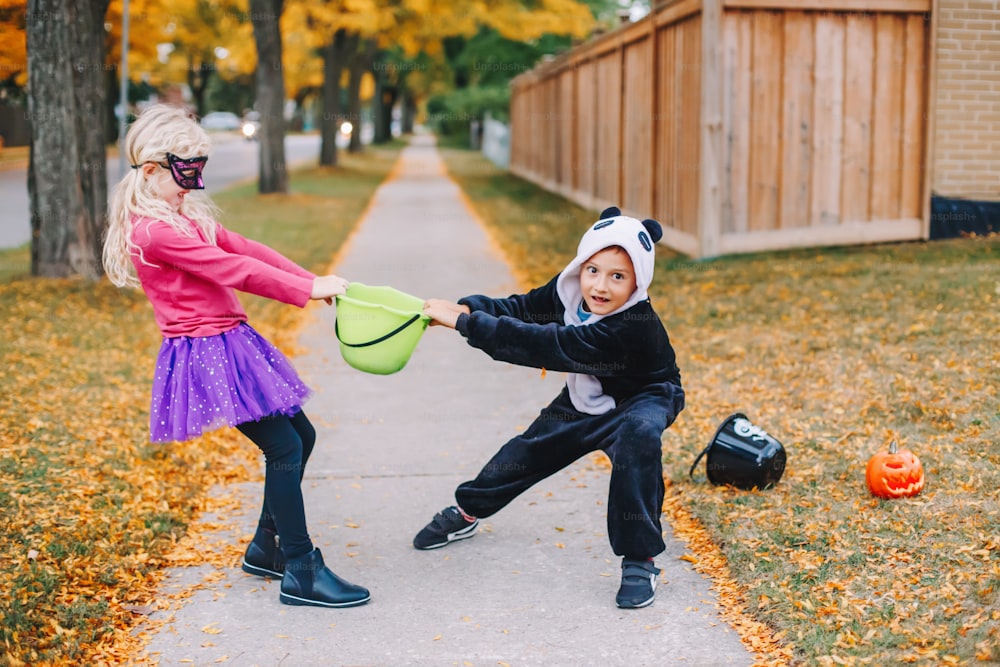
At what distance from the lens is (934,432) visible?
5.44 meters

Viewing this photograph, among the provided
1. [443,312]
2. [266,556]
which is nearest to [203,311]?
[443,312]

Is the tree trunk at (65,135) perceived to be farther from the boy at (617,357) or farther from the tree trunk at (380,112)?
the tree trunk at (380,112)

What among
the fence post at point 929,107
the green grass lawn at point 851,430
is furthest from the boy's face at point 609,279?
the fence post at point 929,107

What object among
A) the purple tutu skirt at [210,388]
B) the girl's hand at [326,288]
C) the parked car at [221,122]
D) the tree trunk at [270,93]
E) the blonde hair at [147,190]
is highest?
the parked car at [221,122]

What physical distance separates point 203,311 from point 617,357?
1488 mm

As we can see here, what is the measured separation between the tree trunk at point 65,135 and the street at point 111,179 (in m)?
4.99

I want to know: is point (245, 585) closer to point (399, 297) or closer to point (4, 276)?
point (399, 297)

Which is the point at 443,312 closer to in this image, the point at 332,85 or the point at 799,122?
the point at 799,122

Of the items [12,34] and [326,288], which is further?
[12,34]

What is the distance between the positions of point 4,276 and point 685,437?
7898 millimetres

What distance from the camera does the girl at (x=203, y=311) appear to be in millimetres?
3742

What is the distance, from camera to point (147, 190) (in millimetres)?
3840

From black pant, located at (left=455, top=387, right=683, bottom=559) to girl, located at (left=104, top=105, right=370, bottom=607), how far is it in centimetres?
71

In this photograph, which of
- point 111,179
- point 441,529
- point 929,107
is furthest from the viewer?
point 111,179
